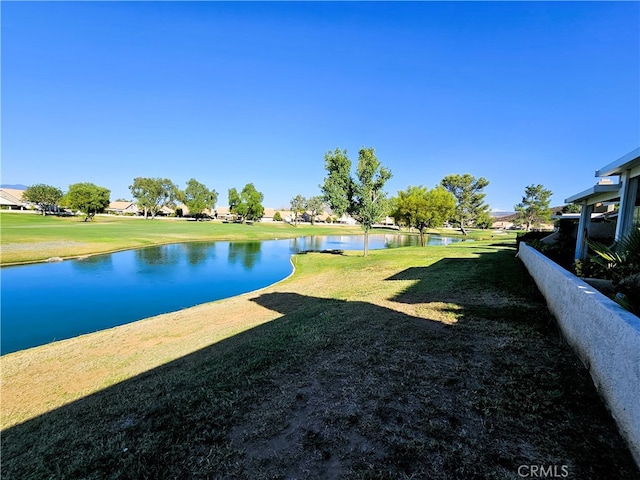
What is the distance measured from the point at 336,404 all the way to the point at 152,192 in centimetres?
10221

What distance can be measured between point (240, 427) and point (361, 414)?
139cm

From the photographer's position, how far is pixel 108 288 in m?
17.2

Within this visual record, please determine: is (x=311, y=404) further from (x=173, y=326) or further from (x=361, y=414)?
(x=173, y=326)

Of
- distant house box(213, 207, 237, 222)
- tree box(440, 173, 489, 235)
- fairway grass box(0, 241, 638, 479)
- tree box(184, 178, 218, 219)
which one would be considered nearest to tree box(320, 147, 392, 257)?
fairway grass box(0, 241, 638, 479)

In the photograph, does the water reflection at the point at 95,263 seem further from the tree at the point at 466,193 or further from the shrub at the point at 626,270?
the tree at the point at 466,193

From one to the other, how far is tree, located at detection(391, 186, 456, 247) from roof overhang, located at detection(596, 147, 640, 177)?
2394 cm

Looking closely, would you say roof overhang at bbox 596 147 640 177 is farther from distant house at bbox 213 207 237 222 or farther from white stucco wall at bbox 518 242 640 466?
distant house at bbox 213 207 237 222

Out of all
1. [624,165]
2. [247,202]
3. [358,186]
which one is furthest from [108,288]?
[247,202]

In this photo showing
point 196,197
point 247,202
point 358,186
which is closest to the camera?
point 358,186

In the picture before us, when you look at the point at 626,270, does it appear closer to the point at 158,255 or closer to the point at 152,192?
the point at 158,255

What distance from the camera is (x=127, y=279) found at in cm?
1948

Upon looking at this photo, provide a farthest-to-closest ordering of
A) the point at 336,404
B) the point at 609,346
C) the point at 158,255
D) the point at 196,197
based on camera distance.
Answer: the point at 196,197 < the point at 158,255 < the point at 336,404 < the point at 609,346

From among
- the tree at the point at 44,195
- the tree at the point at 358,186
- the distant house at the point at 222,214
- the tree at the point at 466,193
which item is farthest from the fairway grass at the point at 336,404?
the distant house at the point at 222,214

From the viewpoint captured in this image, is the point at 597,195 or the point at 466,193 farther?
the point at 466,193
